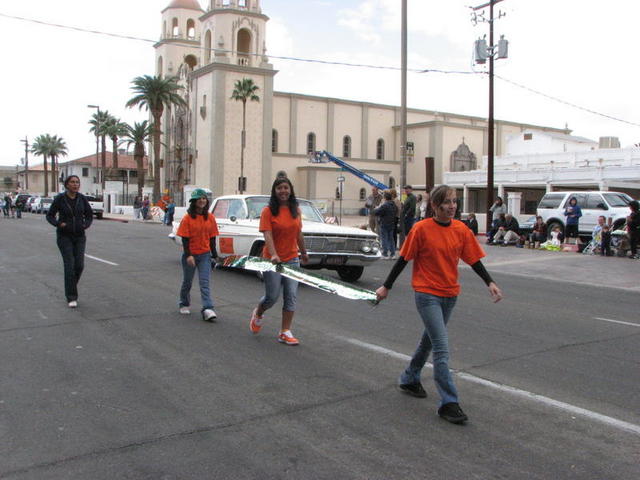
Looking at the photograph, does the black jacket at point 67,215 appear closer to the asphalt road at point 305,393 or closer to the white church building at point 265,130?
the asphalt road at point 305,393

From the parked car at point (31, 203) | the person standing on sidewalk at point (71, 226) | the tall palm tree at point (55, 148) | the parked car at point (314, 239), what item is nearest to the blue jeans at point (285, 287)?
the person standing on sidewalk at point (71, 226)

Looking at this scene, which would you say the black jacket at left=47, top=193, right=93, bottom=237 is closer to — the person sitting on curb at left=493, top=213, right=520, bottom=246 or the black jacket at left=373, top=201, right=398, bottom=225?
the black jacket at left=373, top=201, right=398, bottom=225

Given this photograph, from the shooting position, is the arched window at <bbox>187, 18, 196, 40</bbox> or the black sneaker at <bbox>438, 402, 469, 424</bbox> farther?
the arched window at <bbox>187, 18, 196, 40</bbox>

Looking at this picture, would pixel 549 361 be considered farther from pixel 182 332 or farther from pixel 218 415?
pixel 182 332

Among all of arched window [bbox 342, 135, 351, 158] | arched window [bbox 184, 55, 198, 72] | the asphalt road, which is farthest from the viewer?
arched window [bbox 342, 135, 351, 158]

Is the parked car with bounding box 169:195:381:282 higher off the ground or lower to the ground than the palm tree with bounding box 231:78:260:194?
lower

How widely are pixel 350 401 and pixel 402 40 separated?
18.5 meters

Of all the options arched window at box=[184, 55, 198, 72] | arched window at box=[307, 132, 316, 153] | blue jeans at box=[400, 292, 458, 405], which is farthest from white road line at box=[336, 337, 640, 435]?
arched window at box=[184, 55, 198, 72]

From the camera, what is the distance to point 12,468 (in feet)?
12.8

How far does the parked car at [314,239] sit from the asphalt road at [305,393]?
4.98 ft

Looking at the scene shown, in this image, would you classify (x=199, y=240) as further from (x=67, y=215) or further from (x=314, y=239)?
(x=314, y=239)

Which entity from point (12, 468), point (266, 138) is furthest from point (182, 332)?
point (266, 138)

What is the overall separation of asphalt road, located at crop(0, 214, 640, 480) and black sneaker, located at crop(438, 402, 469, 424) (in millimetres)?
59

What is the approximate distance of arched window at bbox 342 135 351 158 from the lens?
219 feet
